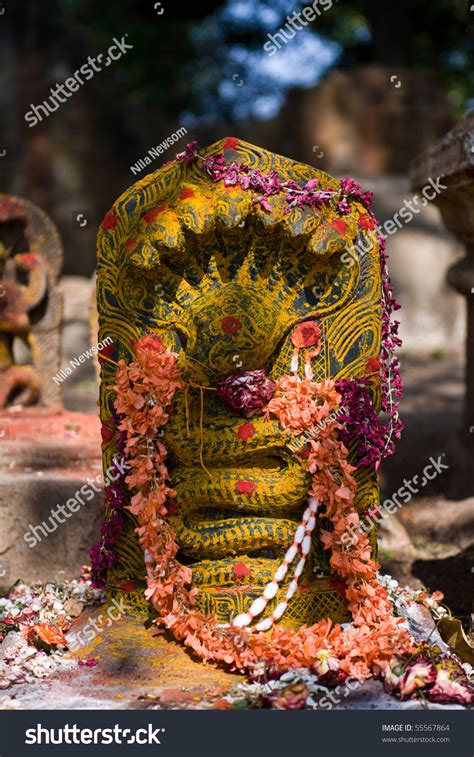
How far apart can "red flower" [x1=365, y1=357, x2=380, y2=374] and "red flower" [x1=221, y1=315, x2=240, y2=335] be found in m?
0.57

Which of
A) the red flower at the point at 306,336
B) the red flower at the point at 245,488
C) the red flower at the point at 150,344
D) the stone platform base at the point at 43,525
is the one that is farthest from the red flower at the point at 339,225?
the stone platform base at the point at 43,525

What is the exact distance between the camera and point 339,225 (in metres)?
3.59

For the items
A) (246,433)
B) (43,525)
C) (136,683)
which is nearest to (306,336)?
(246,433)

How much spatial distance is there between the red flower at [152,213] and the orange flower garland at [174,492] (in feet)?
1.52

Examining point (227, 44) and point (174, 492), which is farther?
point (227, 44)

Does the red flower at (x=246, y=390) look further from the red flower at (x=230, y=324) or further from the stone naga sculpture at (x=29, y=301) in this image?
the stone naga sculpture at (x=29, y=301)

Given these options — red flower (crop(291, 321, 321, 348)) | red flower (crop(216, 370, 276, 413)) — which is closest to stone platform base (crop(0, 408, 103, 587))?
red flower (crop(216, 370, 276, 413))

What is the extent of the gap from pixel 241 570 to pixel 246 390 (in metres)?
0.70

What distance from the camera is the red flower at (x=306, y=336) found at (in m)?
3.60

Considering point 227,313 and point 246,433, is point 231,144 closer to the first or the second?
point 227,313

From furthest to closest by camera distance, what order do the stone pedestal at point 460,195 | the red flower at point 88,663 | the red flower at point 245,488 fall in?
the stone pedestal at point 460,195 < the red flower at point 245,488 < the red flower at point 88,663

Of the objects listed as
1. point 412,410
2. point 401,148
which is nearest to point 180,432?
point 412,410

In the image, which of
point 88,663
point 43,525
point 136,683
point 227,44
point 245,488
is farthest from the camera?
point 227,44
